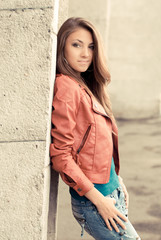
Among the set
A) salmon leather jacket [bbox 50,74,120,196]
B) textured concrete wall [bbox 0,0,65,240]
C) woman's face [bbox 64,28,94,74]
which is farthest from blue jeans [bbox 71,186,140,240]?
woman's face [bbox 64,28,94,74]

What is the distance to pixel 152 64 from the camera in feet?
34.8

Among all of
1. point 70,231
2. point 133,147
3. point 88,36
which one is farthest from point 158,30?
point 88,36

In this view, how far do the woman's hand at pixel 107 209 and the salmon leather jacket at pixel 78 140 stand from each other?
0.05 meters

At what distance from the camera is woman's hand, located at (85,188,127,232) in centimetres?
200

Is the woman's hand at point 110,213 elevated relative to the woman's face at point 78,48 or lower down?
lower down

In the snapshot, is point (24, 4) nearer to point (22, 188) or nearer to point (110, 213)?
point (22, 188)

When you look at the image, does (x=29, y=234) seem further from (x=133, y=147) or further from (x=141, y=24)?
(x=141, y=24)

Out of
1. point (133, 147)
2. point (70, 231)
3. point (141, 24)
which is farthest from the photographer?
point (141, 24)

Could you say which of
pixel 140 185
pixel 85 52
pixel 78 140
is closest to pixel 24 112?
pixel 78 140

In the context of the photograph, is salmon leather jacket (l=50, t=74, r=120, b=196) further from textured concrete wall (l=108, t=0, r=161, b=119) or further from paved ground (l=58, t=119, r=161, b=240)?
textured concrete wall (l=108, t=0, r=161, b=119)

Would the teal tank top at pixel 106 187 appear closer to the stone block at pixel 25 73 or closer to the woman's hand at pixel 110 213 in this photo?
the woman's hand at pixel 110 213

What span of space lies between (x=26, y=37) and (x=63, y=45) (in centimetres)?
32

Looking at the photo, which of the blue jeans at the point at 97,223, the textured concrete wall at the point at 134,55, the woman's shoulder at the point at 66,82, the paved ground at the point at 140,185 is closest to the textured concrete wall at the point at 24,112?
the woman's shoulder at the point at 66,82

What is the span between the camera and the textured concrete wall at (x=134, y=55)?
10.5 m
